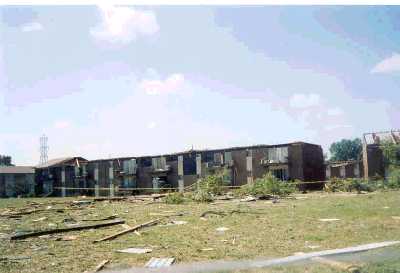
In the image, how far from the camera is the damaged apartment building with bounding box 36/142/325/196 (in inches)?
2031

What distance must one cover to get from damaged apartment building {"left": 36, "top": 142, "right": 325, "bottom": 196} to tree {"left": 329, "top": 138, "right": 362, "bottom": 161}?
56887mm

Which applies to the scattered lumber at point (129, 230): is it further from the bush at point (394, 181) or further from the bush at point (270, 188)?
the bush at point (394, 181)

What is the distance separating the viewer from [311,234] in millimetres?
11492

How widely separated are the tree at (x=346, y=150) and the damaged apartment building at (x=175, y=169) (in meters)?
56.9

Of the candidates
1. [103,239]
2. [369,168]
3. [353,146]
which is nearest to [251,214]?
[103,239]

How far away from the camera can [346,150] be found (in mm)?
110500

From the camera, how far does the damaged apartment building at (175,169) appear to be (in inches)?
2031

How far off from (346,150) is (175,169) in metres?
65.1

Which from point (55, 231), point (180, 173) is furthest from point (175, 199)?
point (180, 173)

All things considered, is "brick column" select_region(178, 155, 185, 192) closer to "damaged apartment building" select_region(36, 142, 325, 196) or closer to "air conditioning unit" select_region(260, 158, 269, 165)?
"damaged apartment building" select_region(36, 142, 325, 196)

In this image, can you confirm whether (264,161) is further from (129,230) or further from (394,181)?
(129,230)

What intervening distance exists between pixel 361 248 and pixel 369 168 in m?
41.5

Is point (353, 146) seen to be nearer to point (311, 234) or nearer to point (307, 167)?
point (307, 167)

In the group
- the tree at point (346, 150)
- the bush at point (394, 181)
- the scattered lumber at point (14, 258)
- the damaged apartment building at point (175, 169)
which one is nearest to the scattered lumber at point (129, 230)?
the scattered lumber at point (14, 258)
